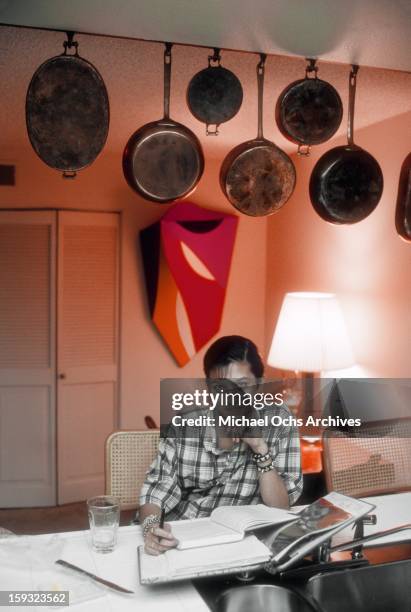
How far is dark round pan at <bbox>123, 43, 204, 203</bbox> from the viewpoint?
1.81 meters

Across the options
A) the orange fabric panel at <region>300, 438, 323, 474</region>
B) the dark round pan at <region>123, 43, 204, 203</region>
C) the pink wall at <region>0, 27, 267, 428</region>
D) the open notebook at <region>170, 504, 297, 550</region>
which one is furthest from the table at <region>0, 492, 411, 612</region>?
the pink wall at <region>0, 27, 267, 428</region>

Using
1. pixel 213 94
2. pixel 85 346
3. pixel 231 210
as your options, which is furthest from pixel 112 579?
pixel 231 210

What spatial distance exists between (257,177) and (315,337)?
139cm

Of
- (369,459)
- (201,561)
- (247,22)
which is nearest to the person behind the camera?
(201,561)

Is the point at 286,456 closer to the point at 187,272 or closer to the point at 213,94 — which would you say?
the point at 213,94

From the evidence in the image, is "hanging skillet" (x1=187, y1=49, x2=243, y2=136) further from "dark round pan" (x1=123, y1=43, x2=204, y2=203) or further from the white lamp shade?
the white lamp shade

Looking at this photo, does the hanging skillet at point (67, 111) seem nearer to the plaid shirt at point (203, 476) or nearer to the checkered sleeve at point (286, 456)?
the plaid shirt at point (203, 476)

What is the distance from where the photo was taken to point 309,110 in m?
1.92

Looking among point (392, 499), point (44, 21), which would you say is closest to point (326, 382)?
point (392, 499)

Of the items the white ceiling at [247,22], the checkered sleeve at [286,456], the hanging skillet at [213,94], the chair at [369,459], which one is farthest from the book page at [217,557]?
the white ceiling at [247,22]

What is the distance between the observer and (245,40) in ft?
5.76

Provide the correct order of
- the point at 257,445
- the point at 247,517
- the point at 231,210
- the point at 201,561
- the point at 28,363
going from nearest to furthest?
1. the point at 201,561
2. the point at 247,517
3. the point at 257,445
4. the point at 28,363
5. the point at 231,210

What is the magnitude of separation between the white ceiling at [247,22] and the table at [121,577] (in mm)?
1329

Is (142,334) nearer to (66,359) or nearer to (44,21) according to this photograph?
(66,359)
